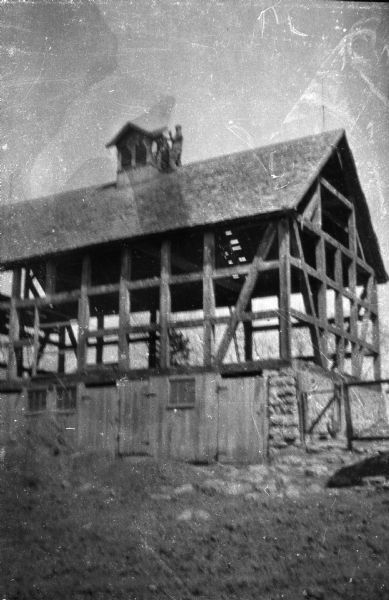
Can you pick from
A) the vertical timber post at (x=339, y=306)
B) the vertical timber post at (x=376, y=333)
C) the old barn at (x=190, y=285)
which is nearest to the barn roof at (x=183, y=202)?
the old barn at (x=190, y=285)

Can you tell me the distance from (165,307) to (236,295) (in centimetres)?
533

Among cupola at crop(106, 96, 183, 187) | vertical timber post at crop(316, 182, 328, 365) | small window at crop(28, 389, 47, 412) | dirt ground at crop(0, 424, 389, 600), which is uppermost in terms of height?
cupola at crop(106, 96, 183, 187)

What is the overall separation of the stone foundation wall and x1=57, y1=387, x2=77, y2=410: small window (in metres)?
6.74

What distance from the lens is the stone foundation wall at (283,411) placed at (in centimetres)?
1633

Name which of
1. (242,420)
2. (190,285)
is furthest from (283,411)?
(190,285)

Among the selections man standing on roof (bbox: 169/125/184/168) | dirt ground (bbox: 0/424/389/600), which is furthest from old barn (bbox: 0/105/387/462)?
dirt ground (bbox: 0/424/389/600)

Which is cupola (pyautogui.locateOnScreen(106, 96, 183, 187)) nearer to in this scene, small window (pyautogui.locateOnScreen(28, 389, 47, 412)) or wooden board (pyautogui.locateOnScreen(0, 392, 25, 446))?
small window (pyautogui.locateOnScreen(28, 389, 47, 412))

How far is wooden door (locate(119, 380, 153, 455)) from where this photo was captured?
1838cm

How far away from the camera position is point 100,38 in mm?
15133

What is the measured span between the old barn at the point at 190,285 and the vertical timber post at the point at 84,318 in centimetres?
7

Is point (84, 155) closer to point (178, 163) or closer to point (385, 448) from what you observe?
point (178, 163)

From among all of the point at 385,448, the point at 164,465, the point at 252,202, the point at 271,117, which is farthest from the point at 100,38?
the point at 385,448

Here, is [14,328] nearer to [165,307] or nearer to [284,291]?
[165,307]

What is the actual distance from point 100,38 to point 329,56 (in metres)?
5.55
